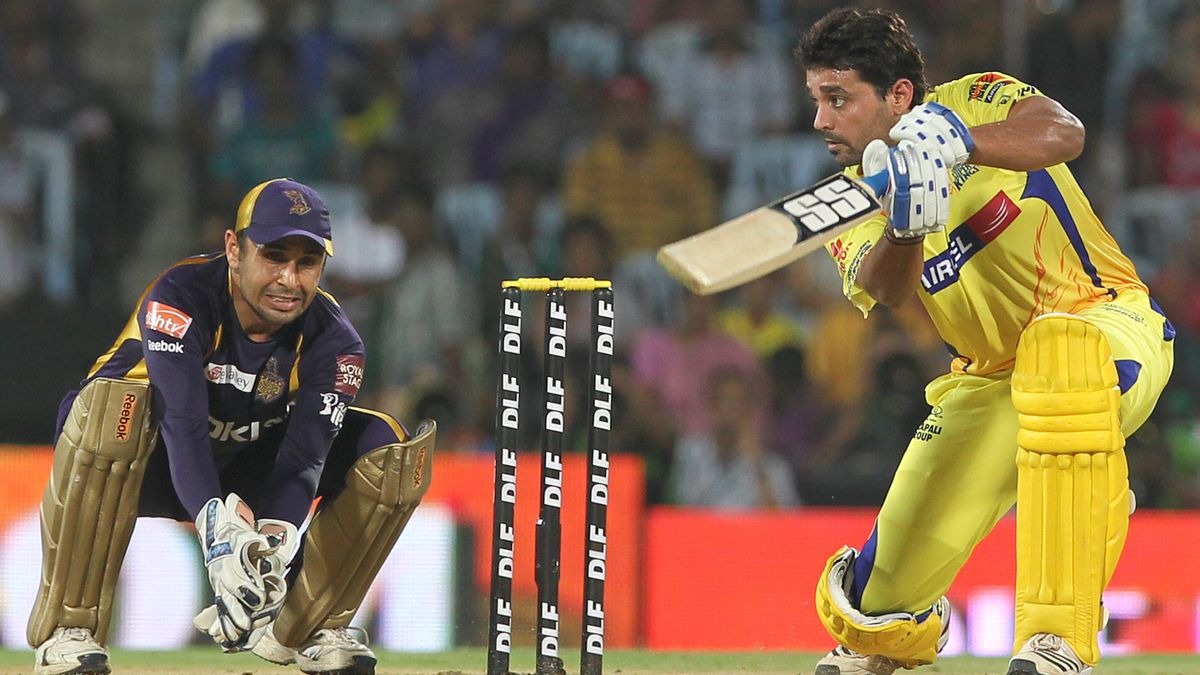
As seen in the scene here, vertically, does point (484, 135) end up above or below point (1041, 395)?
above

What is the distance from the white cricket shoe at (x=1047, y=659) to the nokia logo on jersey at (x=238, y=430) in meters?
1.98

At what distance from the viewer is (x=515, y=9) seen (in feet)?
31.6

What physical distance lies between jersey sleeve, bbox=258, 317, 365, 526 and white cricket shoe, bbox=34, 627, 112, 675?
0.51 m

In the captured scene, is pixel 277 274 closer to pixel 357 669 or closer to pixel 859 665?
pixel 357 669

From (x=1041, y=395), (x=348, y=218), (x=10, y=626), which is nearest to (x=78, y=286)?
(x=348, y=218)

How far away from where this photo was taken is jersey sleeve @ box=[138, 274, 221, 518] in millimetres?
3887

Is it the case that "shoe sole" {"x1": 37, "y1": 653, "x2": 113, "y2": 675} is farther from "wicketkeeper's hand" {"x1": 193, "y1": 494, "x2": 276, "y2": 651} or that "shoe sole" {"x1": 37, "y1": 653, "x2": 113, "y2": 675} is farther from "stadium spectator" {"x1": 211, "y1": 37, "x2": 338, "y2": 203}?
"stadium spectator" {"x1": 211, "y1": 37, "x2": 338, "y2": 203}

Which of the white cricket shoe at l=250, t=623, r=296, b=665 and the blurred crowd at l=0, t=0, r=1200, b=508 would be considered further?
the blurred crowd at l=0, t=0, r=1200, b=508

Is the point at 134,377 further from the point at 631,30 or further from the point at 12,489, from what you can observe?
the point at 631,30

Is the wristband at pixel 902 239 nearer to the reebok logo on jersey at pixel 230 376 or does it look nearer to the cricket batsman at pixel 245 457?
the cricket batsman at pixel 245 457

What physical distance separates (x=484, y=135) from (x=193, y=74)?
5.41 feet

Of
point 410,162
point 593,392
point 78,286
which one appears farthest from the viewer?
point 410,162

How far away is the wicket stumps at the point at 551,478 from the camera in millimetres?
4074

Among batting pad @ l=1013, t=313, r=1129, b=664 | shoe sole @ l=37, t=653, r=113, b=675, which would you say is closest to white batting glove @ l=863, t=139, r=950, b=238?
batting pad @ l=1013, t=313, r=1129, b=664
